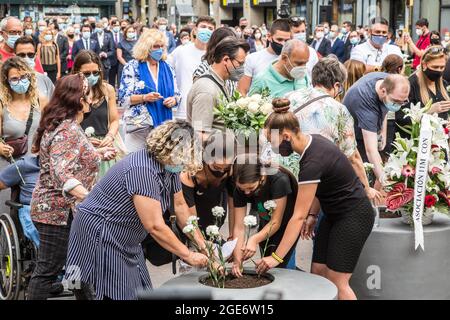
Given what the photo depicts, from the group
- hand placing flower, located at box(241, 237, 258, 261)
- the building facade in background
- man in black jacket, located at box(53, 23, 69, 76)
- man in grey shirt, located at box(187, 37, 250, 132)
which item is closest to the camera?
hand placing flower, located at box(241, 237, 258, 261)

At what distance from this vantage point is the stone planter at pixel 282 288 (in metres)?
3.83

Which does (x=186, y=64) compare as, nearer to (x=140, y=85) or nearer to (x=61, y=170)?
(x=140, y=85)

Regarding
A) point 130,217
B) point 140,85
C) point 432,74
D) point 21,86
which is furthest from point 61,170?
point 432,74

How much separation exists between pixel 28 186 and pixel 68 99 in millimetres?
1109

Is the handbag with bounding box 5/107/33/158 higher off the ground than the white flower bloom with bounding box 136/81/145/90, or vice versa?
the white flower bloom with bounding box 136/81/145/90

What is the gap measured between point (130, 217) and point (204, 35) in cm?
517

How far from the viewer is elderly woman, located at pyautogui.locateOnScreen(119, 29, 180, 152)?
7555 millimetres

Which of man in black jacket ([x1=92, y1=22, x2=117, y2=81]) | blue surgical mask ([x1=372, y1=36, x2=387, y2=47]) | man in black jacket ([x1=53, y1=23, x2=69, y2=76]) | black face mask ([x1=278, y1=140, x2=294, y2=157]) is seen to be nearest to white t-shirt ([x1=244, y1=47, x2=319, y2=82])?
blue surgical mask ([x1=372, y1=36, x2=387, y2=47])

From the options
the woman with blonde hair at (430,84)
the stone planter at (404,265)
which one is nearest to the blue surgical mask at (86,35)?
the woman with blonde hair at (430,84)

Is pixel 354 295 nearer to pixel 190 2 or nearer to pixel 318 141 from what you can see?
pixel 318 141

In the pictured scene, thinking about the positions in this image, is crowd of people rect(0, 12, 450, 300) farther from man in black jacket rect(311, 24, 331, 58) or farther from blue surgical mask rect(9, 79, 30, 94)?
man in black jacket rect(311, 24, 331, 58)

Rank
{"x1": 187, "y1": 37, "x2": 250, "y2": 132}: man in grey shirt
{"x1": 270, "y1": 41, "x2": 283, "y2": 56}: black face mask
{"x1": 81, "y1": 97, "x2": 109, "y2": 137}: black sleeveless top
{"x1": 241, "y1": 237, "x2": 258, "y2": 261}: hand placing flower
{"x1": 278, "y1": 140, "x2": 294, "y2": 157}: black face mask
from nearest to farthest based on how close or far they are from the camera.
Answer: {"x1": 241, "y1": 237, "x2": 258, "y2": 261}: hand placing flower < {"x1": 278, "y1": 140, "x2": 294, "y2": 157}: black face mask < {"x1": 187, "y1": 37, "x2": 250, "y2": 132}: man in grey shirt < {"x1": 81, "y1": 97, "x2": 109, "y2": 137}: black sleeveless top < {"x1": 270, "y1": 41, "x2": 283, "y2": 56}: black face mask

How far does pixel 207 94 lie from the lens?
5.72 meters
